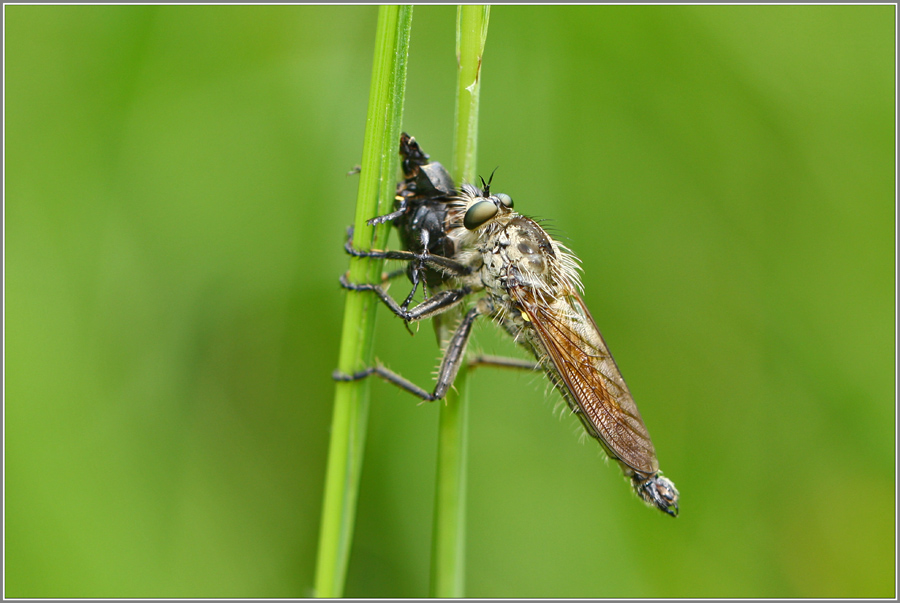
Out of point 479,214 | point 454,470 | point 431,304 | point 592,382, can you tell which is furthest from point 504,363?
point 454,470

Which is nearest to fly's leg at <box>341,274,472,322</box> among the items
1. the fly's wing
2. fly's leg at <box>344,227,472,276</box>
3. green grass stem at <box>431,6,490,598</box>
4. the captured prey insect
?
the captured prey insect

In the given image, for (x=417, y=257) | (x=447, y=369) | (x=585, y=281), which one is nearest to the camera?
(x=417, y=257)

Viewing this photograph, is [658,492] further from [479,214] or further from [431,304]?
[479,214]

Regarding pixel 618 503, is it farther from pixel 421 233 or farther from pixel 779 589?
pixel 421 233

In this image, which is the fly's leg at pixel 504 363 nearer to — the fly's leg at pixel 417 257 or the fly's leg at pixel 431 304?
the fly's leg at pixel 431 304

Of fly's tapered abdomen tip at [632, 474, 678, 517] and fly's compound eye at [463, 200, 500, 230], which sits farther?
fly's tapered abdomen tip at [632, 474, 678, 517]

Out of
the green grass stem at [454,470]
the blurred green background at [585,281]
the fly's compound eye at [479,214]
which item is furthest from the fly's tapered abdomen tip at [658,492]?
the fly's compound eye at [479,214]

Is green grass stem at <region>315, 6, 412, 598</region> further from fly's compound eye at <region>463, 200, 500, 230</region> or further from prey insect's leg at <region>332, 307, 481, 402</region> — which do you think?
fly's compound eye at <region>463, 200, 500, 230</region>
